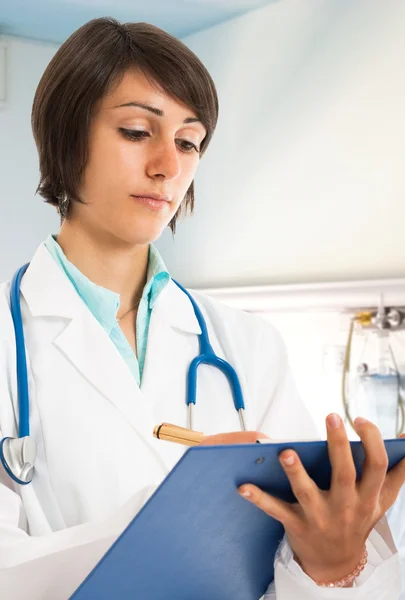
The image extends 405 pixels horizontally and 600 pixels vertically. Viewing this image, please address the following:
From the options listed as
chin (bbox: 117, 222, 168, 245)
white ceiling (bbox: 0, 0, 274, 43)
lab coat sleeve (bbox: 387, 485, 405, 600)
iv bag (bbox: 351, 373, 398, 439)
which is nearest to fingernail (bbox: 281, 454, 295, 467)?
lab coat sleeve (bbox: 387, 485, 405, 600)

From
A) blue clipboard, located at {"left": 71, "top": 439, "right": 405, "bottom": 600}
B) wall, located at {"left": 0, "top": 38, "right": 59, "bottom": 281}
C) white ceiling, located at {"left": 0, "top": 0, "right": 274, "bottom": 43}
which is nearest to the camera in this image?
blue clipboard, located at {"left": 71, "top": 439, "right": 405, "bottom": 600}

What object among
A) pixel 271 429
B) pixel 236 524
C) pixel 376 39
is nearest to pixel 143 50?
pixel 271 429

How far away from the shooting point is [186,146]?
4.38 ft

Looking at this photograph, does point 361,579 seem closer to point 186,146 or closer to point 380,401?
point 186,146

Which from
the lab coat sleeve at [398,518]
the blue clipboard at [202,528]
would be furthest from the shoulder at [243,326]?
the blue clipboard at [202,528]

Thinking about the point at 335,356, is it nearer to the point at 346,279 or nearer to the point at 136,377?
the point at 346,279

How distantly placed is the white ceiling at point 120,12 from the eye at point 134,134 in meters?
1.89

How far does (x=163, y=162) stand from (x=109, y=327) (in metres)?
0.27

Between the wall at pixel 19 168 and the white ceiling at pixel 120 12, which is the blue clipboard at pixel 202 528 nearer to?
the white ceiling at pixel 120 12

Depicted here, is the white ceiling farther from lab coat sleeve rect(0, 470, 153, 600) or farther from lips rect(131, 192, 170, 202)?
lab coat sleeve rect(0, 470, 153, 600)

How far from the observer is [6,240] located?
3.40 meters

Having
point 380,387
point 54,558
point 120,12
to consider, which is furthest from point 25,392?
point 120,12

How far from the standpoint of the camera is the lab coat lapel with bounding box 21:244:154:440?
124 cm

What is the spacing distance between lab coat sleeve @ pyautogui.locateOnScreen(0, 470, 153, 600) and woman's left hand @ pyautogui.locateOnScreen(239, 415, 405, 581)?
189 mm
